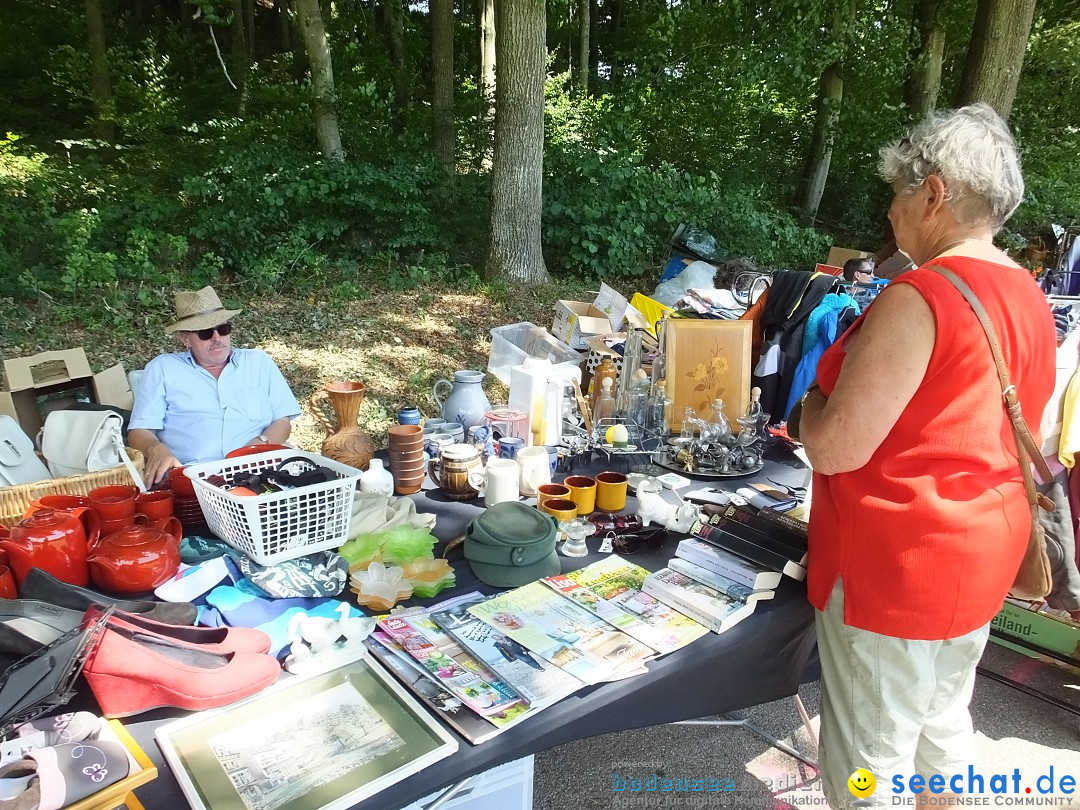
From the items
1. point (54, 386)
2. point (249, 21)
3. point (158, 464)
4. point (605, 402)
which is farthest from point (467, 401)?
point (249, 21)

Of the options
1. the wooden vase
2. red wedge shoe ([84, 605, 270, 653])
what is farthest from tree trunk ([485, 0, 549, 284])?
red wedge shoe ([84, 605, 270, 653])

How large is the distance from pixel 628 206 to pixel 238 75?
5473 mm

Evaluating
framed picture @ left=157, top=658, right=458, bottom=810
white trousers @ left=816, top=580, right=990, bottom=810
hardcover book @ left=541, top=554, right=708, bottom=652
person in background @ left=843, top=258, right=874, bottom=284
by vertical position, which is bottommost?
white trousers @ left=816, top=580, right=990, bottom=810

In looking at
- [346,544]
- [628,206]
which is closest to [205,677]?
[346,544]

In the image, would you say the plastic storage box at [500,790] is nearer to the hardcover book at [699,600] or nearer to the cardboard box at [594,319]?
the hardcover book at [699,600]

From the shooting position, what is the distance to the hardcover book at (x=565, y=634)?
55.6 inches

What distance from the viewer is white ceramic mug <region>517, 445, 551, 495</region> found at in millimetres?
2180

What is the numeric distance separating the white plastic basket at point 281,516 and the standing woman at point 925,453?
1136 millimetres

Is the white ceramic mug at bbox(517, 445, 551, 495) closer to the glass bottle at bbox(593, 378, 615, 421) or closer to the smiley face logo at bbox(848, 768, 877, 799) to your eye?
the glass bottle at bbox(593, 378, 615, 421)

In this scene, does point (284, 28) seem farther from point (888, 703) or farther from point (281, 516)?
point (888, 703)

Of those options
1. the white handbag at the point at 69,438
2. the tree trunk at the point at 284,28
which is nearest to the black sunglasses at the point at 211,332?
the white handbag at the point at 69,438

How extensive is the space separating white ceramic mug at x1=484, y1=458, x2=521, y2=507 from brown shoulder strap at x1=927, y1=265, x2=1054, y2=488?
1212 mm

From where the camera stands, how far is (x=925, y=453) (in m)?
1.39

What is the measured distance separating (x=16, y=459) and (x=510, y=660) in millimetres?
2325
